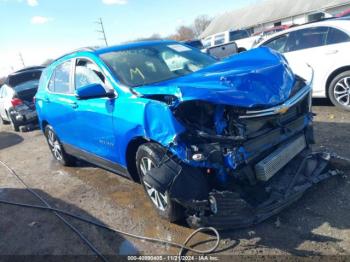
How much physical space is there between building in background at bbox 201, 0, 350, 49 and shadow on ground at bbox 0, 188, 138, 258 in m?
32.4

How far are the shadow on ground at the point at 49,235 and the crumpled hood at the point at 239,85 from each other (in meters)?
1.62

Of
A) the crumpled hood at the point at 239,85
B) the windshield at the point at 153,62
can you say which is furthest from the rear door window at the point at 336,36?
the crumpled hood at the point at 239,85

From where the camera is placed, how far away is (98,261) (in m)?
3.52

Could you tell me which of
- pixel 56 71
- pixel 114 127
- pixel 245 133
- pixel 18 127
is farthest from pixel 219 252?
pixel 18 127

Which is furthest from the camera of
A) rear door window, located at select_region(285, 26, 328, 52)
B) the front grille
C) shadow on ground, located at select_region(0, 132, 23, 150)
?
shadow on ground, located at select_region(0, 132, 23, 150)

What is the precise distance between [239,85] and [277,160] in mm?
848

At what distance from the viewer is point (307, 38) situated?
7.53m

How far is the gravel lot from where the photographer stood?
3309 millimetres

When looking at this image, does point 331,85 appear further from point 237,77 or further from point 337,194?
point 237,77

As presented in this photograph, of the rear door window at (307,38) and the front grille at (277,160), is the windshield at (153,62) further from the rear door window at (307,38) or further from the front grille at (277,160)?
the rear door window at (307,38)

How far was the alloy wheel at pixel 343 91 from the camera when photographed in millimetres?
6730

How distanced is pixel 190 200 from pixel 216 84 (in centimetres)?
112

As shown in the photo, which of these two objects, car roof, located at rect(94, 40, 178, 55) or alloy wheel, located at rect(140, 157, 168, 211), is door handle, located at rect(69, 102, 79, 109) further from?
alloy wheel, located at rect(140, 157, 168, 211)

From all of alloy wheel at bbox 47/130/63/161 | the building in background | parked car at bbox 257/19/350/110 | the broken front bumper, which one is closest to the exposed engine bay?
the broken front bumper
